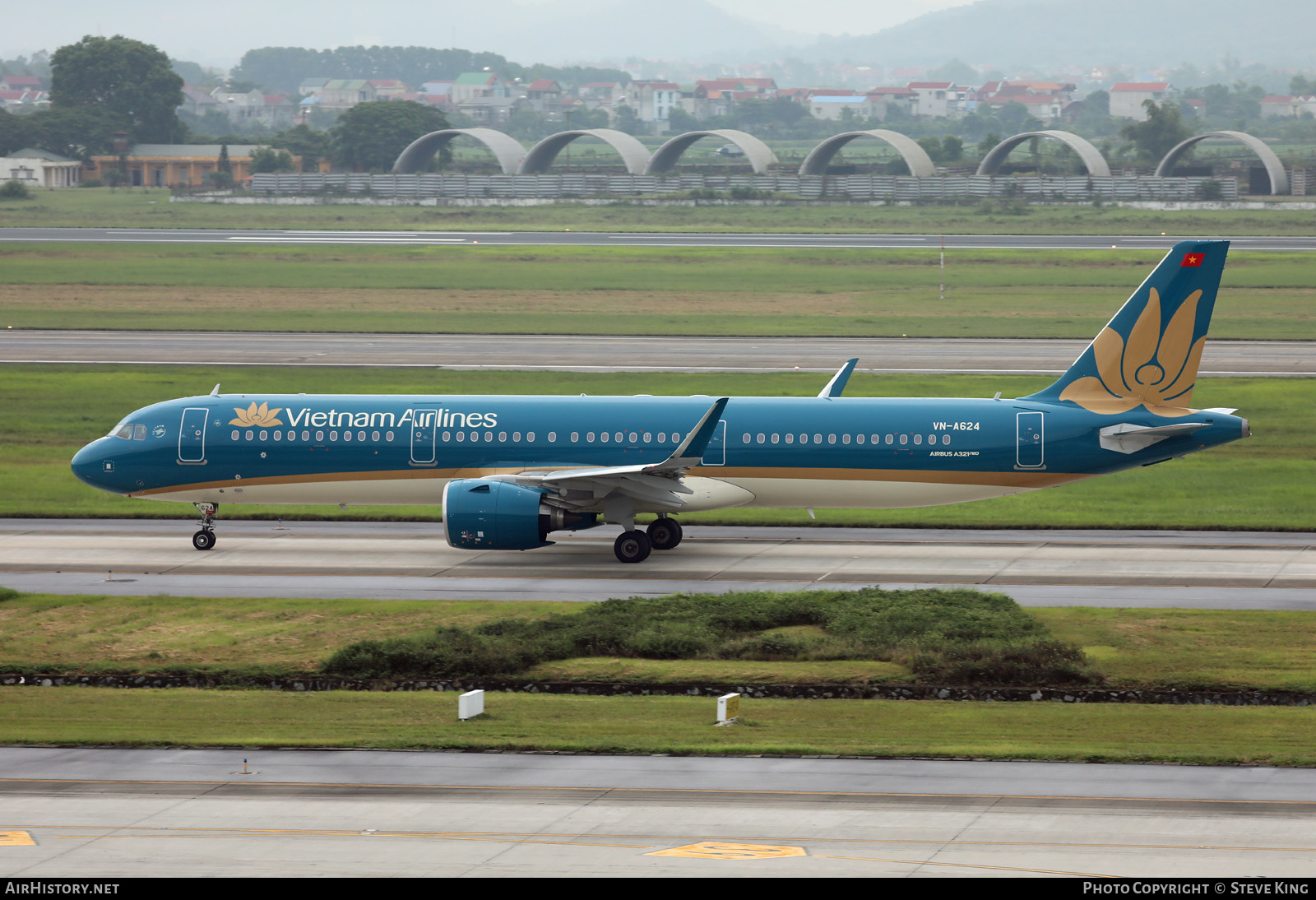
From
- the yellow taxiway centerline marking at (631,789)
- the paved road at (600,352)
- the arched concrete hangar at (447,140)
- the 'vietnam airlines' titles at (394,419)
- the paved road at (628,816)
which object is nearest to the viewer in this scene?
the paved road at (628,816)

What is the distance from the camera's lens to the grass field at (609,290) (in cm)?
8762

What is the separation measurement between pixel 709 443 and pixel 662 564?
13.3ft

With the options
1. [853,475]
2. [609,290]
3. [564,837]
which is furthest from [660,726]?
[609,290]

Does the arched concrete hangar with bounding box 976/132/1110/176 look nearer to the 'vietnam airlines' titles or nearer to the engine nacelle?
the 'vietnam airlines' titles

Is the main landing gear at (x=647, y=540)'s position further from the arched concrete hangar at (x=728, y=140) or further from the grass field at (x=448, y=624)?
the arched concrete hangar at (x=728, y=140)

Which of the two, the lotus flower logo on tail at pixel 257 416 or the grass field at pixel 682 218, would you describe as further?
the grass field at pixel 682 218

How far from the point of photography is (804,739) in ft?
82.6

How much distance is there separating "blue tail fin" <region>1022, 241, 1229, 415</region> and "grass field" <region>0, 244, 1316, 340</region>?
4227 cm

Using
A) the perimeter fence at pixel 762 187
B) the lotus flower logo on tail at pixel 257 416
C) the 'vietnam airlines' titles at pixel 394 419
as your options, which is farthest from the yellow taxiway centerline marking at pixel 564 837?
the perimeter fence at pixel 762 187

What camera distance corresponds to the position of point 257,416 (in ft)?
140

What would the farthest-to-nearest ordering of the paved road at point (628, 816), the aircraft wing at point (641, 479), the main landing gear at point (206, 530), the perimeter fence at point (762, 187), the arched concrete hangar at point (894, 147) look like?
the arched concrete hangar at point (894, 147)
the perimeter fence at point (762, 187)
the main landing gear at point (206, 530)
the aircraft wing at point (641, 479)
the paved road at point (628, 816)

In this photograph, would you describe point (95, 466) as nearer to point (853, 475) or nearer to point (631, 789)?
point (853, 475)

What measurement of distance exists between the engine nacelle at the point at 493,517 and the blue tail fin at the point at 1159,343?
54.8 feet

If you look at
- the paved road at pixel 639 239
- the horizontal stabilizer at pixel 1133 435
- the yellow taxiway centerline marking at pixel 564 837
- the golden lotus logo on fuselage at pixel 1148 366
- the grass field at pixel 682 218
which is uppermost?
the grass field at pixel 682 218
